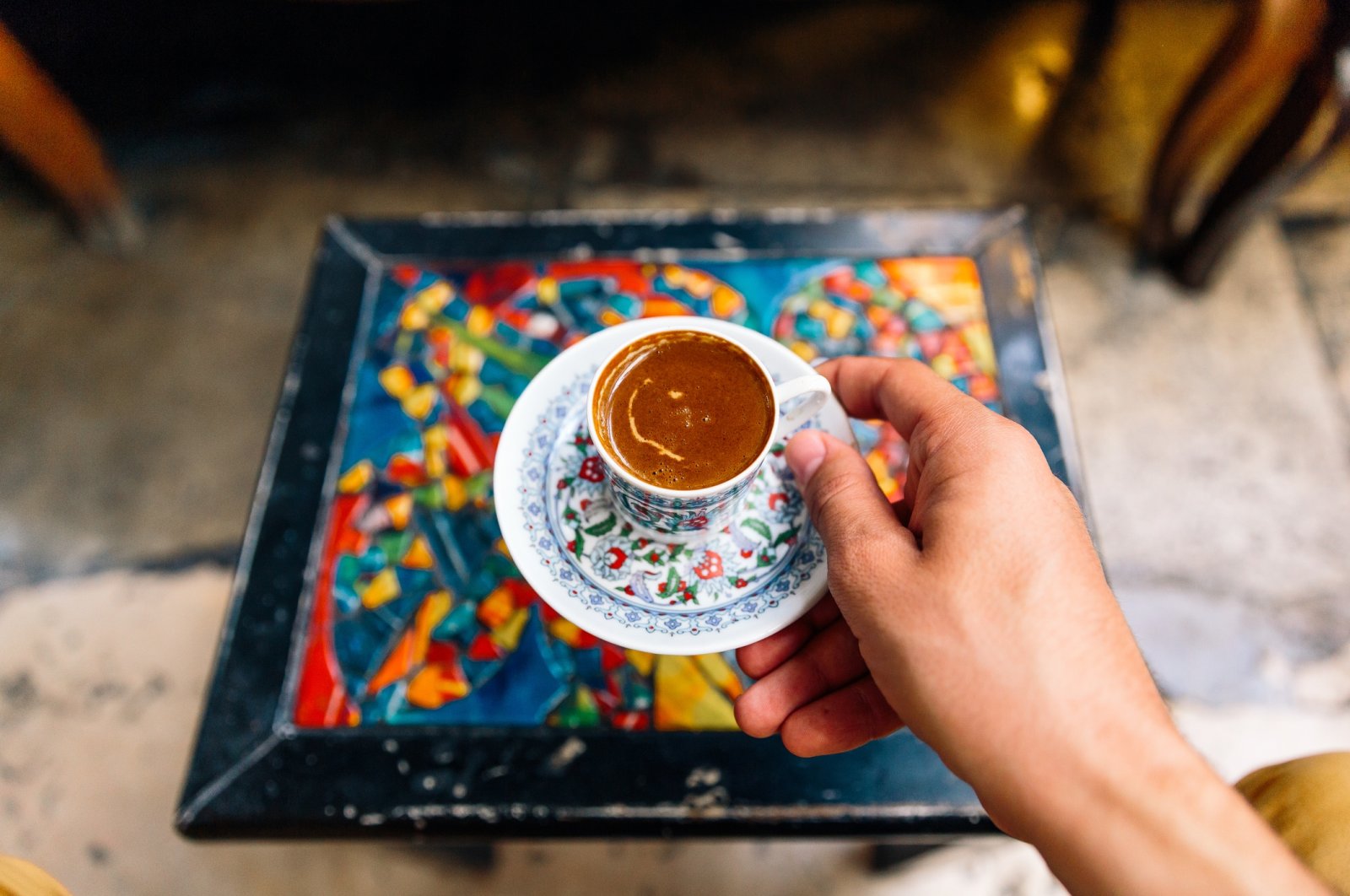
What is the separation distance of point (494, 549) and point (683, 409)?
0.36m

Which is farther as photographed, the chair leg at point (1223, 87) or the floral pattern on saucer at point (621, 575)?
the chair leg at point (1223, 87)

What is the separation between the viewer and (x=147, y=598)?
5.87 ft

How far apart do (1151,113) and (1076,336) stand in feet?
2.62

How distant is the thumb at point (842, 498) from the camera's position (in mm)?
857

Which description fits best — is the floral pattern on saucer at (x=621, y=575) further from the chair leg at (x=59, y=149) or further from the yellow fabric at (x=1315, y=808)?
the chair leg at (x=59, y=149)

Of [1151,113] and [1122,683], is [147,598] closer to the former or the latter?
[1122,683]

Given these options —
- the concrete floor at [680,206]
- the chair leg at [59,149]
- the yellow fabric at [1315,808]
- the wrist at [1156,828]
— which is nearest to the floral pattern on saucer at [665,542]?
the wrist at [1156,828]

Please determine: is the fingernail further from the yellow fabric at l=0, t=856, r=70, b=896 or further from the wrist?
the yellow fabric at l=0, t=856, r=70, b=896

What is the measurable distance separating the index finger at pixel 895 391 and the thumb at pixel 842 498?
0.09 m

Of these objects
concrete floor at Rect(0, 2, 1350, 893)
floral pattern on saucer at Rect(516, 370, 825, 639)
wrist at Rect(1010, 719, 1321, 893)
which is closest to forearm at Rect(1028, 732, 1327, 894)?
wrist at Rect(1010, 719, 1321, 893)

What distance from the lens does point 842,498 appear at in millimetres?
886

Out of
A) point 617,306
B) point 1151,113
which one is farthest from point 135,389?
point 1151,113

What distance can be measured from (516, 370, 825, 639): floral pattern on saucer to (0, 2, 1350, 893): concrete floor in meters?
0.86

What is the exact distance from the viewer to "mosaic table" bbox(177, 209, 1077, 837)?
985 millimetres
